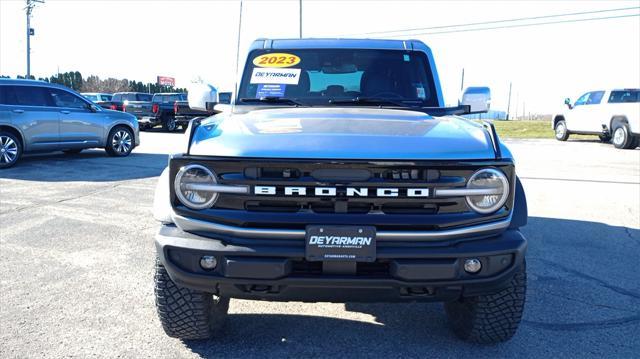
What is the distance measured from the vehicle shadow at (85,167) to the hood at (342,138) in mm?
7223

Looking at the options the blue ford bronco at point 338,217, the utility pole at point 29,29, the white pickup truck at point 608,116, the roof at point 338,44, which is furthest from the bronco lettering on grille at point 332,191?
the utility pole at point 29,29

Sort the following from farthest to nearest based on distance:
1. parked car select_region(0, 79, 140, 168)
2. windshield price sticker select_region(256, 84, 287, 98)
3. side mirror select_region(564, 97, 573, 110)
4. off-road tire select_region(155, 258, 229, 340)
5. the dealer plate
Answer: side mirror select_region(564, 97, 573, 110), parked car select_region(0, 79, 140, 168), windshield price sticker select_region(256, 84, 287, 98), off-road tire select_region(155, 258, 229, 340), the dealer plate

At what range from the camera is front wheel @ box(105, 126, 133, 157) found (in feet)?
43.4

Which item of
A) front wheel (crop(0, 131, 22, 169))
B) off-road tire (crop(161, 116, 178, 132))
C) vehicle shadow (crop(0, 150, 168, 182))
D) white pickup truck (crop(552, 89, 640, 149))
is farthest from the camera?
off-road tire (crop(161, 116, 178, 132))

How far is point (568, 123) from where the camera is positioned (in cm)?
2066

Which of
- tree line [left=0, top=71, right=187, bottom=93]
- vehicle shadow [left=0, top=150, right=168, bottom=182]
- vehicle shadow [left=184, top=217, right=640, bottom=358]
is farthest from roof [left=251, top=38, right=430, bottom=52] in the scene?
tree line [left=0, top=71, right=187, bottom=93]

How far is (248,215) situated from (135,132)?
471 inches

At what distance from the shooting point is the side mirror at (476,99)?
14.0 feet

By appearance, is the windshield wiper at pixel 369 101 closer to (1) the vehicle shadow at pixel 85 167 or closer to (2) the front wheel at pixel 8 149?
(1) the vehicle shadow at pixel 85 167

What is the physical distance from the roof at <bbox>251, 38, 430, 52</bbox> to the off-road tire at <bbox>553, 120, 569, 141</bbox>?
1851 centimetres

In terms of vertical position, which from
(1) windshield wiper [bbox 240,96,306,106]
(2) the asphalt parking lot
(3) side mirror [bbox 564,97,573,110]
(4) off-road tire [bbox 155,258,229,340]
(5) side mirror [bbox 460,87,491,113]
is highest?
(3) side mirror [bbox 564,97,573,110]

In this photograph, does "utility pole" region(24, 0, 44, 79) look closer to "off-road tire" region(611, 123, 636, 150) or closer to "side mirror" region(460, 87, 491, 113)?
"off-road tire" region(611, 123, 636, 150)

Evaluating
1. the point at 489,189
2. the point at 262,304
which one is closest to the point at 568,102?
the point at 262,304

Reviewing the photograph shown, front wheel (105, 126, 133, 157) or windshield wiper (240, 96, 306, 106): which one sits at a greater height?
windshield wiper (240, 96, 306, 106)
